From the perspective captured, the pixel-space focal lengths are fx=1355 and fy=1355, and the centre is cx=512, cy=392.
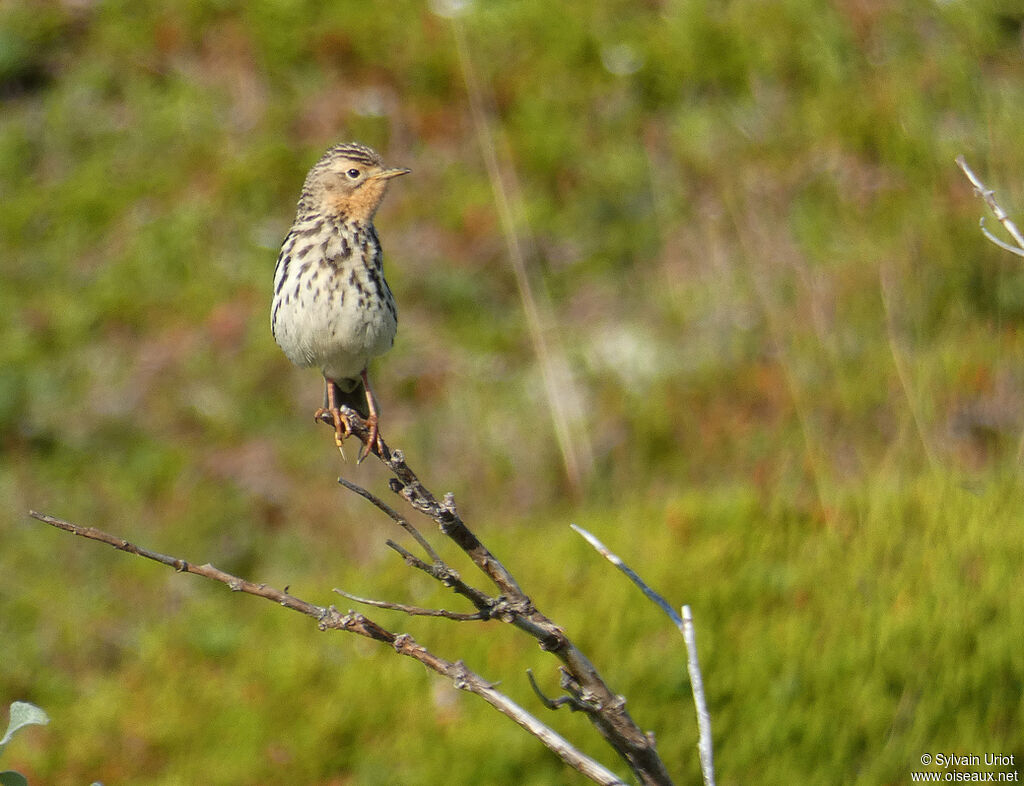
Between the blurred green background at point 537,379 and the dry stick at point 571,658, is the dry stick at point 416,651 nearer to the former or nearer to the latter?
the dry stick at point 571,658

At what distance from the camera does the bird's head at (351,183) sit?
4.54 m

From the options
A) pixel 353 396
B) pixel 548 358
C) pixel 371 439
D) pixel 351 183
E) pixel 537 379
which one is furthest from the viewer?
pixel 537 379

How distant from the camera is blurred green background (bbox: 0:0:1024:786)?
5.18 meters

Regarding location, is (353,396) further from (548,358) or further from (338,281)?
(548,358)

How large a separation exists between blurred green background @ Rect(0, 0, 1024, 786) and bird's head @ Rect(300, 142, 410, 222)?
6.30 ft

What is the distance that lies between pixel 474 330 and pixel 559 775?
17.3 feet

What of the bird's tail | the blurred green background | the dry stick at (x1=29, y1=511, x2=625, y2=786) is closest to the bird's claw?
the bird's tail

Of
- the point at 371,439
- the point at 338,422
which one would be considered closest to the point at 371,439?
the point at 371,439

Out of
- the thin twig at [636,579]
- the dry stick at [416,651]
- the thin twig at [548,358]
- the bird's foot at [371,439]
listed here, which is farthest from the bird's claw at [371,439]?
the thin twig at [548,358]

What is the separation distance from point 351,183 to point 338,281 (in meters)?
0.39

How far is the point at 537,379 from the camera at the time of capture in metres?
8.84

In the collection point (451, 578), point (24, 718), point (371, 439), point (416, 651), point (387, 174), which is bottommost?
point (24, 718)

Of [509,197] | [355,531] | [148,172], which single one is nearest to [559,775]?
[355,531]

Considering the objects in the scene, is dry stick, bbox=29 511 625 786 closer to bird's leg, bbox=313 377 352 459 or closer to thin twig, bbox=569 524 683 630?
thin twig, bbox=569 524 683 630
